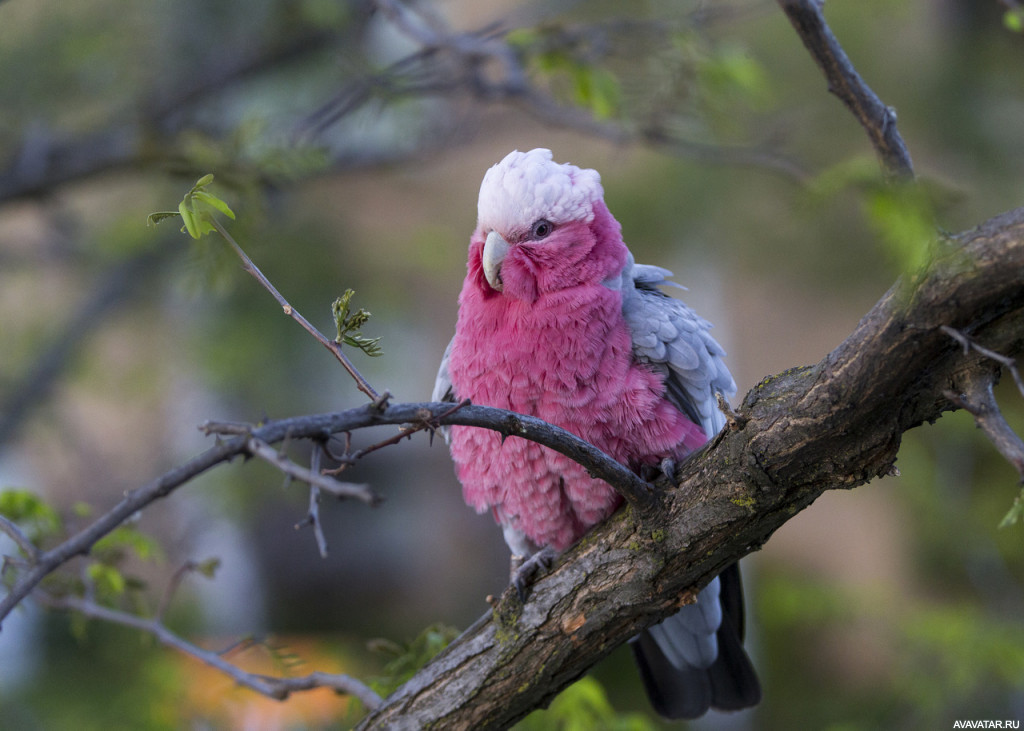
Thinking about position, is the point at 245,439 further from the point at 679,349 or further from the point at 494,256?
the point at 679,349

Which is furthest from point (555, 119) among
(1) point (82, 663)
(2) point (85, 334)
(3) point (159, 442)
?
(1) point (82, 663)

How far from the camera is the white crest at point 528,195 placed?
5.71 ft

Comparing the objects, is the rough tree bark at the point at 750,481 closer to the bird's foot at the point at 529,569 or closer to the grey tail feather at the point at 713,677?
the bird's foot at the point at 529,569

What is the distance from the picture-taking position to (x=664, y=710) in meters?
2.23

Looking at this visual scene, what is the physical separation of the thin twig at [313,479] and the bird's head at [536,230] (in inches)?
37.4

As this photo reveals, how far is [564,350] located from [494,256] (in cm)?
26

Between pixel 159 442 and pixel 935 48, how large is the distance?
547cm

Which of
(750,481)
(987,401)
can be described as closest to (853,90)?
(987,401)

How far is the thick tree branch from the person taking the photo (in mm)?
1248

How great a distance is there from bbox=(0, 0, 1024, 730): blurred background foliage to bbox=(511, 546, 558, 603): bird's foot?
110 cm

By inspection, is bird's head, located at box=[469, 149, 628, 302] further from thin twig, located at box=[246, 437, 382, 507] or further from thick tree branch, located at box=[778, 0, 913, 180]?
thin twig, located at box=[246, 437, 382, 507]

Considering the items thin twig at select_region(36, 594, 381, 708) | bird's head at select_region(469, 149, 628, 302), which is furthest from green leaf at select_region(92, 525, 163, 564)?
bird's head at select_region(469, 149, 628, 302)

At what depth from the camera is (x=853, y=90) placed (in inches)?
49.7

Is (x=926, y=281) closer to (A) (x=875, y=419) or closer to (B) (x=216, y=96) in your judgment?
(A) (x=875, y=419)
